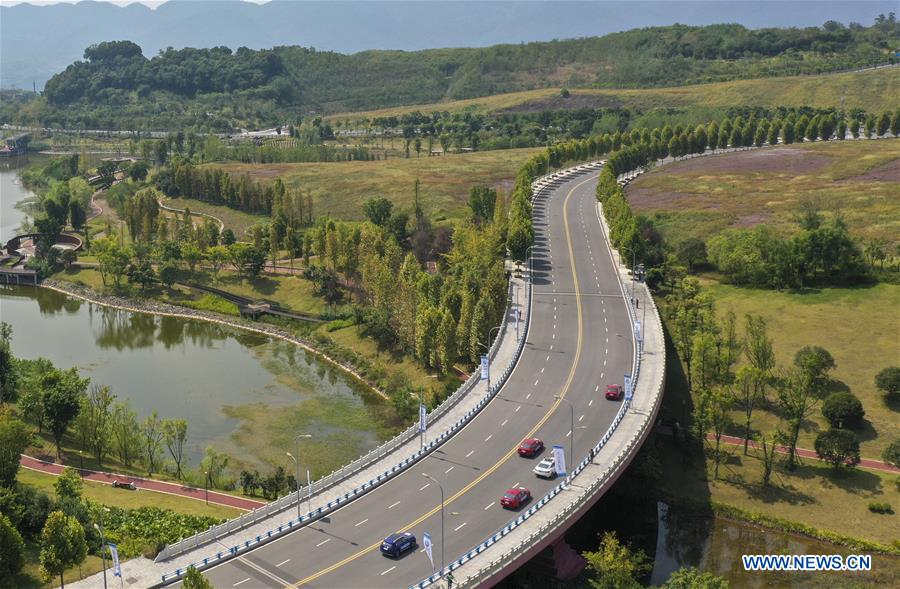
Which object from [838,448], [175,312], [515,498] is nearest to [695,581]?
[515,498]

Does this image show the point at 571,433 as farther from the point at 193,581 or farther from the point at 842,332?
the point at 842,332

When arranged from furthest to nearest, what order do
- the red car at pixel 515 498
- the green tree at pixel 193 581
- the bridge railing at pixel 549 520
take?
1. the red car at pixel 515 498
2. the bridge railing at pixel 549 520
3. the green tree at pixel 193 581

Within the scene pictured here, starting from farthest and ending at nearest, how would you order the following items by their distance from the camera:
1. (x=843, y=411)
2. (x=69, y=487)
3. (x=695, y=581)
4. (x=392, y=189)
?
(x=392, y=189) → (x=843, y=411) → (x=69, y=487) → (x=695, y=581)

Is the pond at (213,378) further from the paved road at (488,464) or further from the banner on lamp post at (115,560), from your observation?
the banner on lamp post at (115,560)

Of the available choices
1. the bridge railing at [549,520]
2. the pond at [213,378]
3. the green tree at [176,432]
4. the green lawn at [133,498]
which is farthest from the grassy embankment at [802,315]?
the green tree at [176,432]

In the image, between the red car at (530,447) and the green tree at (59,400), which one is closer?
the red car at (530,447)

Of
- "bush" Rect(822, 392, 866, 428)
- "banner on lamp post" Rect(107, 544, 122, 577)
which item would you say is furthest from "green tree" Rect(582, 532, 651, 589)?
"bush" Rect(822, 392, 866, 428)

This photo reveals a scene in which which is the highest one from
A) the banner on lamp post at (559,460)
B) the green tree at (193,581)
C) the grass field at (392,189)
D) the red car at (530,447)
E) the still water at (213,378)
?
the grass field at (392,189)

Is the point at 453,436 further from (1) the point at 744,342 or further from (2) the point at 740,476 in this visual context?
(1) the point at 744,342
